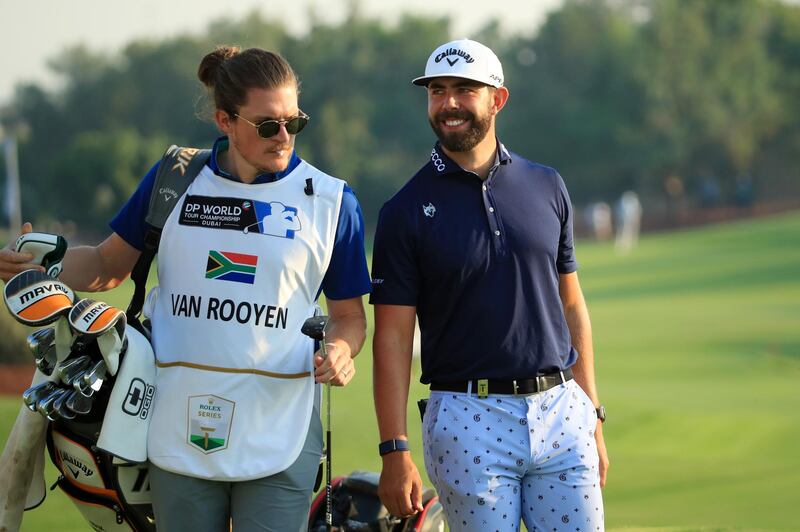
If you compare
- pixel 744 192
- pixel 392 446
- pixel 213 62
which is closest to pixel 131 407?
pixel 392 446

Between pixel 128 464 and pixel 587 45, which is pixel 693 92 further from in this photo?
pixel 128 464

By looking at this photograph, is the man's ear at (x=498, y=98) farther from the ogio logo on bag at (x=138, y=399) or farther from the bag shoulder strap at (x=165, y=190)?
the ogio logo on bag at (x=138, y=399)

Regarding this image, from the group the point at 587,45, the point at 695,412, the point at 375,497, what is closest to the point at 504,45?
the point at 587,45

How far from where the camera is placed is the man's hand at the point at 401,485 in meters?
4.23

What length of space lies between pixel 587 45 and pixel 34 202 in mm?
38509

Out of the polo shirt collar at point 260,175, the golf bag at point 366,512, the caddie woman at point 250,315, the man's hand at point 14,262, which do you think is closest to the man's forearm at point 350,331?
the caddie woman at point 250,315

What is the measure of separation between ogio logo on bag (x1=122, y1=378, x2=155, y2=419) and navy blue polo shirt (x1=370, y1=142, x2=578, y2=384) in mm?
862

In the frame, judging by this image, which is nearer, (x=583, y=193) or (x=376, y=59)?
(x=583, y=193)

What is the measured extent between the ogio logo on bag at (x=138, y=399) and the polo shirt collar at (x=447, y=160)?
4.15 feet

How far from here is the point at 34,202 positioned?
3068 inches

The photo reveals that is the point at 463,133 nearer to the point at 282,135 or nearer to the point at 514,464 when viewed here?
the point at 282,135

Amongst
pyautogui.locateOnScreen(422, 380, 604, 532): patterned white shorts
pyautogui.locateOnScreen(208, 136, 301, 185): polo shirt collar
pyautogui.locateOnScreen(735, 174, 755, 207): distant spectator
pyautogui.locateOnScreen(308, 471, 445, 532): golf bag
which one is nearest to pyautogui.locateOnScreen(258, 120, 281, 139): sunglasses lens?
pyautogui.locateOnScreen(208, 136, 301, 185): polo shirt collar

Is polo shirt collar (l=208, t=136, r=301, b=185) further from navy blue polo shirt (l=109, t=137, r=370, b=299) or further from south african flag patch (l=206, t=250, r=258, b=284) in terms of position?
south african flag patch (l=206, t=250, r=258, b=284)

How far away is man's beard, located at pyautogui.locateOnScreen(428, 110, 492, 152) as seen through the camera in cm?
436
